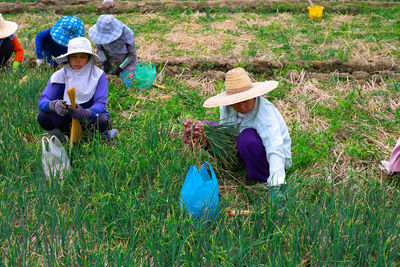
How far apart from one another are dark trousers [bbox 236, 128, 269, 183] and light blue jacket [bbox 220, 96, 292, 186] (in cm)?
5

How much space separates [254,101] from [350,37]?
4.13 metres

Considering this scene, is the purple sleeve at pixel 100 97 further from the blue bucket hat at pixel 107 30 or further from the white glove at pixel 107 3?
the white glove at pixel 107 3

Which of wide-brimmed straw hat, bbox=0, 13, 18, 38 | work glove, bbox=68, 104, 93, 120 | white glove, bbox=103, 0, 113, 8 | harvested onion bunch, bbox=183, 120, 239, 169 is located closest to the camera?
harvested onion bunch, bbox=183, 120, 239, 169

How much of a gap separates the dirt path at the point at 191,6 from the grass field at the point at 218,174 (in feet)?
6.57

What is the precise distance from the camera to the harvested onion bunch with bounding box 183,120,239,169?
2.84 m

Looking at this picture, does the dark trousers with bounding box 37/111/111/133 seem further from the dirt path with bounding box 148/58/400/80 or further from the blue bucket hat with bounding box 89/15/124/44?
the dirt path with bounding box 148/58/400/80

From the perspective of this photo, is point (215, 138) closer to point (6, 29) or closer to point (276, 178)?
point (276, 178)

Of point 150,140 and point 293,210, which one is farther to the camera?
point 150,140

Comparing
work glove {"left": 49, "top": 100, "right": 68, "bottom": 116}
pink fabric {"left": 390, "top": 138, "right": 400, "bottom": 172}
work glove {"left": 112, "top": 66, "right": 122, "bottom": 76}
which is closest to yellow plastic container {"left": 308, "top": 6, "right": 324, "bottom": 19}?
work glove {"left": 112, "top": 66, "right": 122, "bottom": 76}

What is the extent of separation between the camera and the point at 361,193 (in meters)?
2.36

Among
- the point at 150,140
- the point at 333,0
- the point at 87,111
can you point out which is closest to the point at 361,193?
the point at 150,140

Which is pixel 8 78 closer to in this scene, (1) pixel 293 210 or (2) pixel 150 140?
(2) pixel 150 140

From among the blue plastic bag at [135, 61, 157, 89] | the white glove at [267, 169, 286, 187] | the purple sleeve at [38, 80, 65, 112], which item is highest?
the purple sleeve at [38, 80, 65, 112]

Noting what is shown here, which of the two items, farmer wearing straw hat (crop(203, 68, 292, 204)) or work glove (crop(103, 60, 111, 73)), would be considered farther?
work glove (crop(103, 60, 111, 73))
